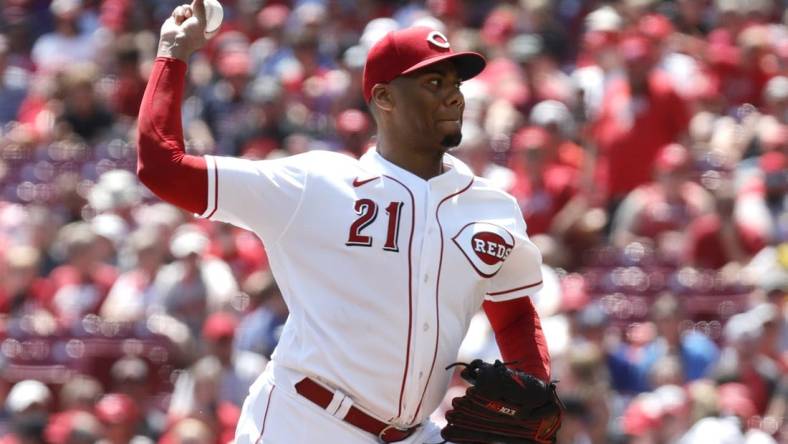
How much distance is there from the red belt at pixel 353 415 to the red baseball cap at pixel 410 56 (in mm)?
786

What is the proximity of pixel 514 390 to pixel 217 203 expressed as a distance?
0.87m

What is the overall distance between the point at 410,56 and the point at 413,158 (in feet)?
0.87

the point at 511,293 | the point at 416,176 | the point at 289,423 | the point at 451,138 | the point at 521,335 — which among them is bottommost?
the point at 289,423

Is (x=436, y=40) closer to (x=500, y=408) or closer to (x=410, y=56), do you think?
(x=410, y=56)

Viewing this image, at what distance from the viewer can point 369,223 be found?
4043 millimetres

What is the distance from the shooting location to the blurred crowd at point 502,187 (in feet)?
25.1

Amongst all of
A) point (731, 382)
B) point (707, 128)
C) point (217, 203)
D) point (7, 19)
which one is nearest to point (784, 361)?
point (731, 382)

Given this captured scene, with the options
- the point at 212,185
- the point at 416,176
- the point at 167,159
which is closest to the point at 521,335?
the point at 416,176

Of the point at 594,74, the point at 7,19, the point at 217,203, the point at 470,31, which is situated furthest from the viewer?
the point at 7,19

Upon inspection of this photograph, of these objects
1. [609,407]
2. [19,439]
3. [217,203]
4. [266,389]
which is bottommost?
[19,439]

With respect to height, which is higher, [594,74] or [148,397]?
[594,74]

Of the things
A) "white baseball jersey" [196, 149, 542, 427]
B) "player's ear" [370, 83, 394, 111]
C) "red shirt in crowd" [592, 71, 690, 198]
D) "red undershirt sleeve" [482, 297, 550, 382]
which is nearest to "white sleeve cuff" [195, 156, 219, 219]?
"white baseball jersey" [196, 149, 542, 427]

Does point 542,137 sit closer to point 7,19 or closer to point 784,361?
point 784,361

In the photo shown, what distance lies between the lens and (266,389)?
13.6 ft
